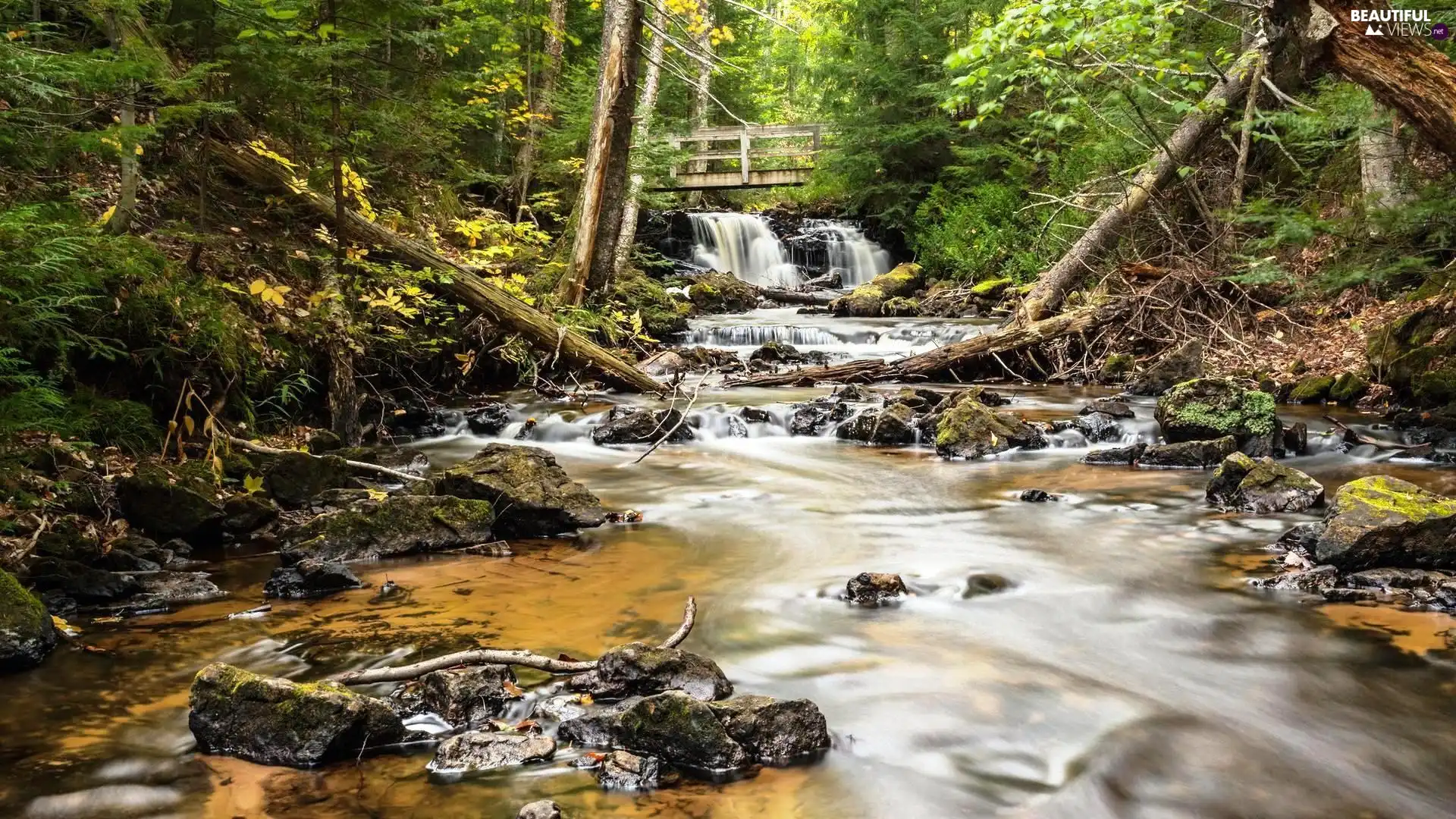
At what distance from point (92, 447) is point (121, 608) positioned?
5.12 feet

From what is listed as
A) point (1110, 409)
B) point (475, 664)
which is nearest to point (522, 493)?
point (475, 664)

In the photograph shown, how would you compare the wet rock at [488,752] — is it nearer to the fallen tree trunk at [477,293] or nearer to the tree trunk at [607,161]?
the fallen tree trunk at [477,293]

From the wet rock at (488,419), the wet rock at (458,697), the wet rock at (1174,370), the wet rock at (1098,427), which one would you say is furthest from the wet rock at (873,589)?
→ the wet rock at (1174,370)

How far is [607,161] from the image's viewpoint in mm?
11789

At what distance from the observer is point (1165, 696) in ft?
12.5

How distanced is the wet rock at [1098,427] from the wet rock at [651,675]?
258 inches

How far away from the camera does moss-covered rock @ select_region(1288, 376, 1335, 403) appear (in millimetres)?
9734

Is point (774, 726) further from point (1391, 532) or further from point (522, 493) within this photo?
point (1391, 532)

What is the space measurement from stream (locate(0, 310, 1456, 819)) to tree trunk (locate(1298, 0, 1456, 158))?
2585 mm

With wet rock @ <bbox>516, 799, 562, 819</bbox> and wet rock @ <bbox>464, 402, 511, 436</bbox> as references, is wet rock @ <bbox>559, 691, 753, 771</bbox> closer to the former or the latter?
wet rock @ <bbox>516, 799, 562, 819</bbox>

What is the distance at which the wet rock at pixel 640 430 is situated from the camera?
9188mm

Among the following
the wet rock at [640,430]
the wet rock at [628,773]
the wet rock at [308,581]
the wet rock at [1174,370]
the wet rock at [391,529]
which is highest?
the wet rock at [1174,370]

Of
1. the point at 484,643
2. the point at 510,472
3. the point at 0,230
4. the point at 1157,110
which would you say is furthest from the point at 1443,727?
the point at 1157,110

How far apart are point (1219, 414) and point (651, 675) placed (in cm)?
670
